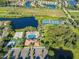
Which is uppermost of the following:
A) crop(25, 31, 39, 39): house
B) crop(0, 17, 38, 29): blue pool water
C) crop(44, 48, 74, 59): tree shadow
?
crop(25, 31, 39, 39): house

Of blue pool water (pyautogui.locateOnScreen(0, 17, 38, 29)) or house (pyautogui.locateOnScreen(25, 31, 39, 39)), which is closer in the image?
house (pyautogui.locateOnScreen(25, 31, 39, 39))

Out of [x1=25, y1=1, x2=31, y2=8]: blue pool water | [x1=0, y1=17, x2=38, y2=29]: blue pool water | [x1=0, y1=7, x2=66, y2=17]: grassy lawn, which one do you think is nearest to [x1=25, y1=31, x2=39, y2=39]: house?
[x1=0, y1=17, x2=38, y2=29]: blue pool water

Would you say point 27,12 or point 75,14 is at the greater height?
point 27,12

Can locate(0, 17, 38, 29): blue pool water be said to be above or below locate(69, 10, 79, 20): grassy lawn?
above

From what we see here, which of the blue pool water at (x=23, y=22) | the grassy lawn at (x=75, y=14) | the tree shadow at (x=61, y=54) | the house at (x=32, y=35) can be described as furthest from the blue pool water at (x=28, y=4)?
the tree shadow at (x=61, y=54)

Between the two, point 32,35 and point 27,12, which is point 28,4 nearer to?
point 27,12

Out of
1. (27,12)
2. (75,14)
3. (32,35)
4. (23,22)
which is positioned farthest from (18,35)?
(75,14)

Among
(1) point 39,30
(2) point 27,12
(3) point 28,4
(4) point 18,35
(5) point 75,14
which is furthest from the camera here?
(3) point 28,4

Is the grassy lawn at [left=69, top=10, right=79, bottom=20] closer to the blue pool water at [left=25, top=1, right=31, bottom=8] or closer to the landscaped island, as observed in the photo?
the landscaped island
